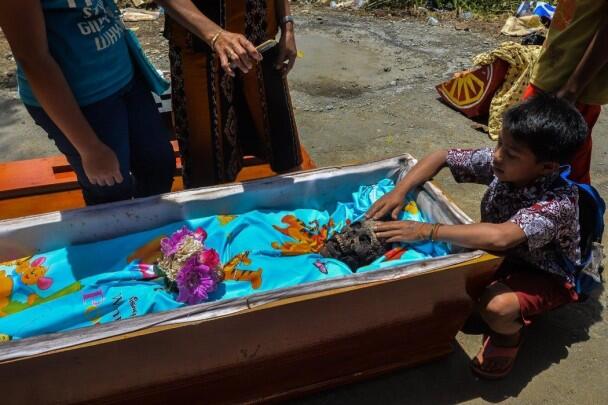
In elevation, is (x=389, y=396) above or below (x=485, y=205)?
below

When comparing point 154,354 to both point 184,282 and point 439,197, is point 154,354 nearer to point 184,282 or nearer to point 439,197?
point 184,282

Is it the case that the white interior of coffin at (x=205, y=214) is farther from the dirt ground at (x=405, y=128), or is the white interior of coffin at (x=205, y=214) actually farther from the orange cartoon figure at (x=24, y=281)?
the dirt ground at (x=405, y=128)

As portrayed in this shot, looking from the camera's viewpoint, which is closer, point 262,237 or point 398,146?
point 262,237

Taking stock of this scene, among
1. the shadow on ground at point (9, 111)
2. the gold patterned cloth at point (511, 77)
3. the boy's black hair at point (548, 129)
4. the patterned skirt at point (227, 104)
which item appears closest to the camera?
the boy's black hair at point (548, 129)

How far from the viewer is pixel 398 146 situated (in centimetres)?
380

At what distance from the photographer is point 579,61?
212 centimetres

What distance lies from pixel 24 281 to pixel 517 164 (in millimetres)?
1819

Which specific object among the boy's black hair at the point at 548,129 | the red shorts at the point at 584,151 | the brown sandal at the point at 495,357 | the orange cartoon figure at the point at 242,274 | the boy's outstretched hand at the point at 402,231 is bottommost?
the brown sandal at the point at 495,357

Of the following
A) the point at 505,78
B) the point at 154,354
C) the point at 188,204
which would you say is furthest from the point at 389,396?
the point at 505,78

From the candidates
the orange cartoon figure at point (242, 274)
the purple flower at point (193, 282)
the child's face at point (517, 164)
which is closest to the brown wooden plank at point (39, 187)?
the orange cartoon figure at point (242, 274)

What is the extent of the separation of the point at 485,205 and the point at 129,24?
17.8ft

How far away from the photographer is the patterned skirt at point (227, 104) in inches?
81.1

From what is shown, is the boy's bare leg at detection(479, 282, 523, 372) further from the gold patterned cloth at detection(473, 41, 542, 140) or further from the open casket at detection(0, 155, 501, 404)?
the gold patterned cloth at detection(473, 41, 542, 140)

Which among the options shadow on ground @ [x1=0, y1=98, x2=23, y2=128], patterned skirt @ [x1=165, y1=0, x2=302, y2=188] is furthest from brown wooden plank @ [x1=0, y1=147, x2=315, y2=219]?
shadow on ground @ [x1=0, y1=98, x2=23, y2=128]
